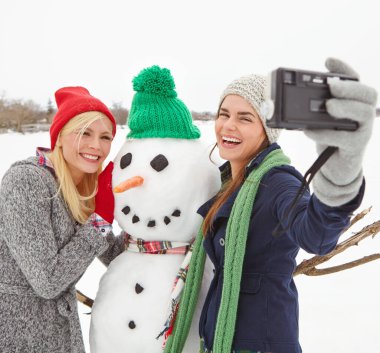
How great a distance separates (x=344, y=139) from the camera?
90cm

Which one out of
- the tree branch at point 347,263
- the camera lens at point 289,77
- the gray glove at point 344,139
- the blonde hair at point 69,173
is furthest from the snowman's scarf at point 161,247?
the camera lens at point 289,77

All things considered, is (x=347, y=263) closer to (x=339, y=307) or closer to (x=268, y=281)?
(x=268, y=281)

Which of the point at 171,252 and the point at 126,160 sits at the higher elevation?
the point at 126,160

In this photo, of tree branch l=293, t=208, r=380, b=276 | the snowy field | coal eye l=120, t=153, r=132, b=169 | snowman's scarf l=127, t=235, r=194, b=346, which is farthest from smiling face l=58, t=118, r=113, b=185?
the snowy field

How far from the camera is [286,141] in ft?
37.2

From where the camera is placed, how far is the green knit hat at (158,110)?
75.1 inches

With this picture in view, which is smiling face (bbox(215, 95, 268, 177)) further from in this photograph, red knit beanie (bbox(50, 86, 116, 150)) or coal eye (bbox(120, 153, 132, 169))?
red knit beanie (bbox(50, 86, 116, 150))

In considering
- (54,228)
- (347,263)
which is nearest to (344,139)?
(54,228)

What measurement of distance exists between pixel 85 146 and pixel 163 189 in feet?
1.31

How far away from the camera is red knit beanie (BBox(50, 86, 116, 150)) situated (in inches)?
73.4

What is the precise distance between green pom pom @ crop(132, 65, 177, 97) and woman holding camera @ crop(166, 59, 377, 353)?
0.36 meters

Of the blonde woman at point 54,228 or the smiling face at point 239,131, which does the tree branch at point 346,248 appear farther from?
the blonde woman at point 54,228

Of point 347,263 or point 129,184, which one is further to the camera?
point 347,263

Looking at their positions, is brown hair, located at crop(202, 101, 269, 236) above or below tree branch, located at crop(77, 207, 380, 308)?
above
